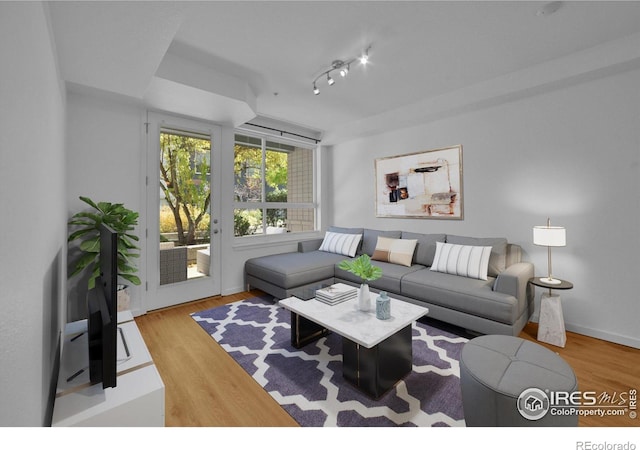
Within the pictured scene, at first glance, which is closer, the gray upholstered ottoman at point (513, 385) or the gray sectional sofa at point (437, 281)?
the gray upholstered ottoman at point (513, 385)

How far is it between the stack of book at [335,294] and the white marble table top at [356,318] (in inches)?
1.6

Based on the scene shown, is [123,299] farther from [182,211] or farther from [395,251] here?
[395,251]

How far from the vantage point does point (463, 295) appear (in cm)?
265

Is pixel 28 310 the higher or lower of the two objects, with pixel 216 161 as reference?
lower

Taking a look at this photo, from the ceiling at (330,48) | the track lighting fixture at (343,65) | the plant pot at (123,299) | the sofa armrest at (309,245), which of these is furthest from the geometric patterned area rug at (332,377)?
the track lighting fixture at (343,65)

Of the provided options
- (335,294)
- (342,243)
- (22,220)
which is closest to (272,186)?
(342,243)

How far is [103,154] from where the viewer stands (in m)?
3.00

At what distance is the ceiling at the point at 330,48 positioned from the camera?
1820 mm

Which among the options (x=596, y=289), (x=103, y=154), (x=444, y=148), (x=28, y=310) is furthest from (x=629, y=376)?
(x=103, y=154)

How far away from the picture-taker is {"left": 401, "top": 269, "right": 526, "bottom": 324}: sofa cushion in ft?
7.96

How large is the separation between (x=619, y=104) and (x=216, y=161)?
4.39 metres

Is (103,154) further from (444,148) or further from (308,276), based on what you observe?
(444,148)

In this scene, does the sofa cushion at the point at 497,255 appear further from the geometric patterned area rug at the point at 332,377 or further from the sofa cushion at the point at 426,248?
the geometric patterned area rug at the point at 332,377

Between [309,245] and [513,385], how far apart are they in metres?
3.67
